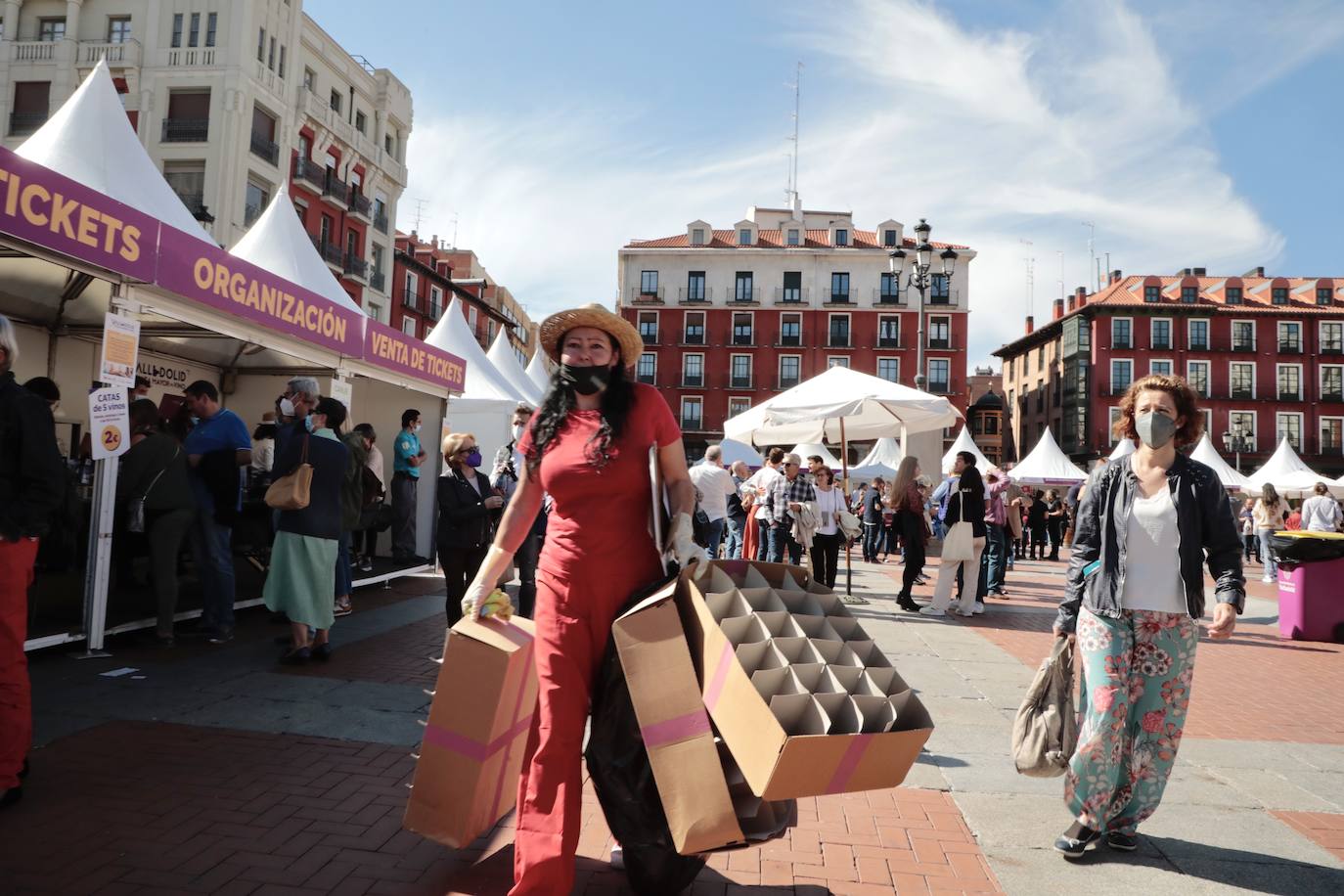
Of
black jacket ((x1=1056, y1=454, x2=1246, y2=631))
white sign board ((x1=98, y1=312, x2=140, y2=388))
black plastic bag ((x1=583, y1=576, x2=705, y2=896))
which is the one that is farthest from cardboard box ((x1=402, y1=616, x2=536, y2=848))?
white sign board ((x1=98, y1=312, x2=140, y2=388))

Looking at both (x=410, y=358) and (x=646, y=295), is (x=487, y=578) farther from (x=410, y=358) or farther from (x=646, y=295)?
(x=646, y=295)

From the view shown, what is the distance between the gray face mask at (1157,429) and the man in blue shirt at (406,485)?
8215mm

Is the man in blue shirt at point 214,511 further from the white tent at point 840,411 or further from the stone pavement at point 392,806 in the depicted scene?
the white tent at point 840,411

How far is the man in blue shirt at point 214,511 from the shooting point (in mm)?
6664

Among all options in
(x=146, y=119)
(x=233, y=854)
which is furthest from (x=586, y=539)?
(x=146, y=119)

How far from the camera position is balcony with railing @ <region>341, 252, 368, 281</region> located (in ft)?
134

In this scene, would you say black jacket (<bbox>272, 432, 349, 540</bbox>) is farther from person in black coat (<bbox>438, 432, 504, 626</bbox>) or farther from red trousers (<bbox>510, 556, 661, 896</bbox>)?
red trousers (<bbox>510, 556, 661, 896</bbox>)

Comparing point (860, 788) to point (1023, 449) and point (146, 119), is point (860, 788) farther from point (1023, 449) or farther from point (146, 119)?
point (1023, 449)

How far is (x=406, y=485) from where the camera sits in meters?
10.5

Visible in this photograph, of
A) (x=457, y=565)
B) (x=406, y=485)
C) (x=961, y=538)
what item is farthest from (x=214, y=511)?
Answer: (x=961, y=538)

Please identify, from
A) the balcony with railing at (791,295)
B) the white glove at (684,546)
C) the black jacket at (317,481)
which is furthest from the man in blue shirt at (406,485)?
the balcony with railing at (791,295)

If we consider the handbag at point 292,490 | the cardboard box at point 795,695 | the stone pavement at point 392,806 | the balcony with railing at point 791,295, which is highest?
the balcony with railing at point 791,295

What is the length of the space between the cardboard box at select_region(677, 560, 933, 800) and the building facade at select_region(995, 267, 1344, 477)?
59333mm

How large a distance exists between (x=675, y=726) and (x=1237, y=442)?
53.0m
